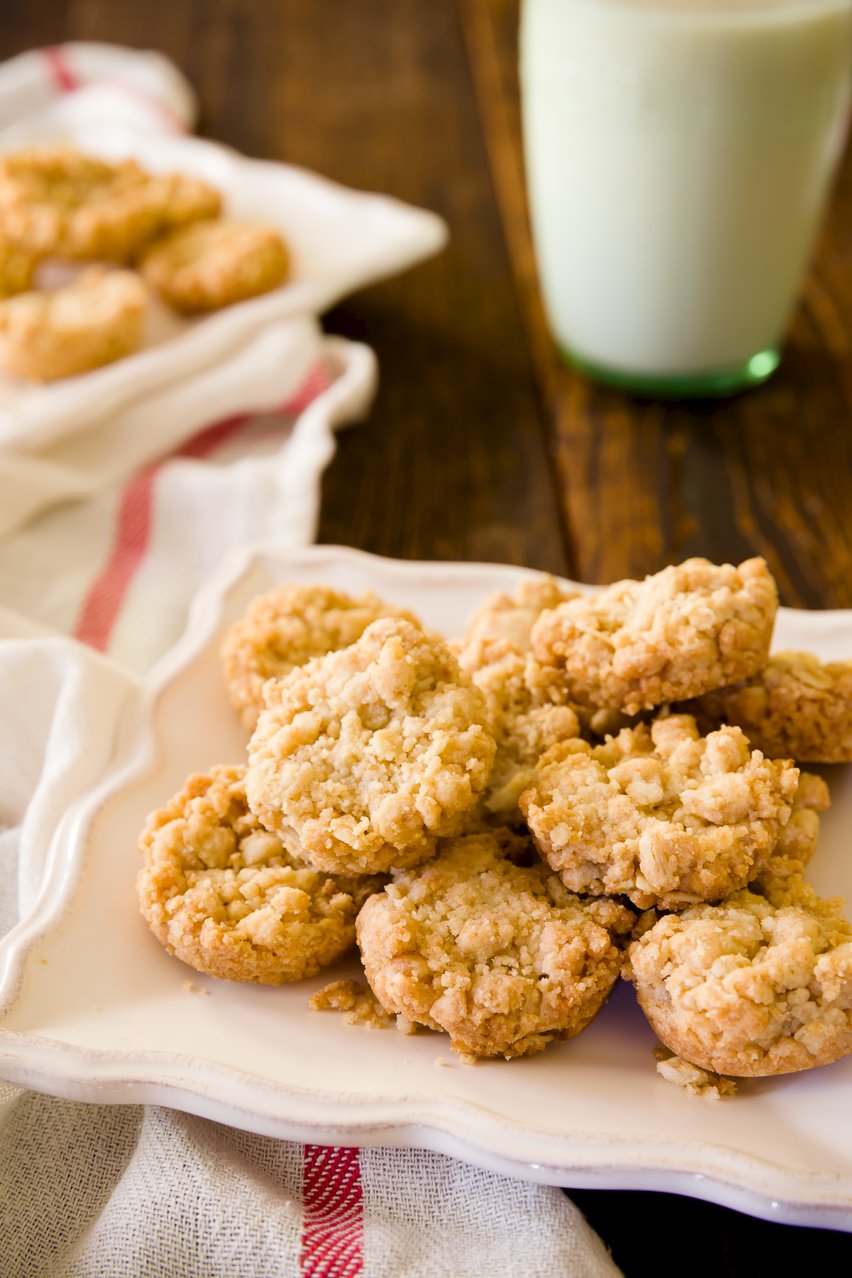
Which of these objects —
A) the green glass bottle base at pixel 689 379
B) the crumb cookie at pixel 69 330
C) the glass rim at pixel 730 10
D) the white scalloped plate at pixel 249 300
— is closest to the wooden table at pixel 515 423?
the green glass bottle base at pixel 689 379

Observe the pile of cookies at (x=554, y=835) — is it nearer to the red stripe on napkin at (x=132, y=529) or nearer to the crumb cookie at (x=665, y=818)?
the crumb cookie at (x=665, y=818)

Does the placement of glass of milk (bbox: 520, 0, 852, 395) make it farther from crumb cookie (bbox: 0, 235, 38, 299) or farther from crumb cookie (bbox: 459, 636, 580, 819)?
crumb cookie (bbox: 459, 636, 580, 819)

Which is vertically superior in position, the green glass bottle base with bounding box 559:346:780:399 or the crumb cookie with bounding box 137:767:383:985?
the crumb cookie with bounding box 137:767:383:985

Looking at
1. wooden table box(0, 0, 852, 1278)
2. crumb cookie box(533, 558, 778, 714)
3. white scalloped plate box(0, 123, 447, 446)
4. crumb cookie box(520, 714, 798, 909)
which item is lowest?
wooden table box(0, 0, 852, 1278)

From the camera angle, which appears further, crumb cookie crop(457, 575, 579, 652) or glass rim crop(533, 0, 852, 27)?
glass rim crop(533, 0, 852, 27)

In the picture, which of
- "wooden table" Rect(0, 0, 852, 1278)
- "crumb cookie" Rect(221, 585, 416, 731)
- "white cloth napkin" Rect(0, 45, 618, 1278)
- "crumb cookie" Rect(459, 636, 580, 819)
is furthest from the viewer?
"wooden table" Rect(0, 0, 852, 1278)

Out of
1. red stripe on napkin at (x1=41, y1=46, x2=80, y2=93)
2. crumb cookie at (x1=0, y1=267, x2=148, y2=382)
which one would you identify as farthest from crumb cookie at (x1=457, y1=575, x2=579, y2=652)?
red stripe on napkin at (x1=41, y1=46, x2=80, y2=93)
